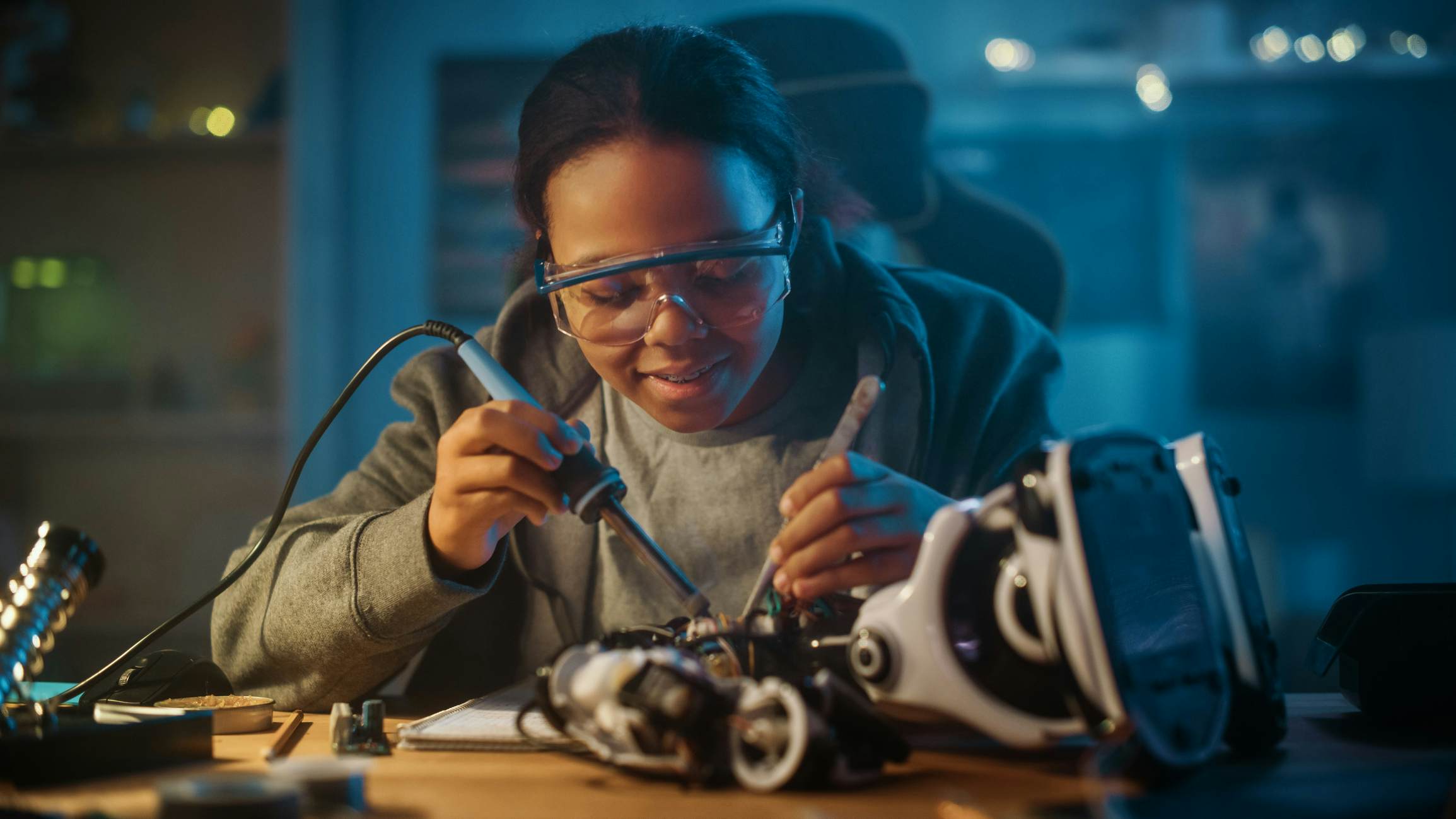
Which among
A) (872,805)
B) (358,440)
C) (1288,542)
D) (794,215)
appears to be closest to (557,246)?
(794,215)

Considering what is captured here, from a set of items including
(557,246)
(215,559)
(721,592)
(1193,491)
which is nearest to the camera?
(1193,491)

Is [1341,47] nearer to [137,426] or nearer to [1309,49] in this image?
[1309,49]

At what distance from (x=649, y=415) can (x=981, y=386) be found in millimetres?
376

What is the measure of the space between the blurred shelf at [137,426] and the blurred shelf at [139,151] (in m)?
0.60

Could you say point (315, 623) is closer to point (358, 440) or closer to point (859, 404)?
point (859, 404)

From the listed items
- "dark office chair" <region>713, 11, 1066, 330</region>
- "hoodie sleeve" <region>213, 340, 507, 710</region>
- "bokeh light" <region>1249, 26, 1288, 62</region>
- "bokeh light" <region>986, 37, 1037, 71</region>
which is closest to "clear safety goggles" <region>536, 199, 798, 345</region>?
"hoodie sleeve" <region>213, 340, 507, 710</region>

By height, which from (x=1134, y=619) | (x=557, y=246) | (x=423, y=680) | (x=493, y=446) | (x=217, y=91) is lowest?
(x=423, y=680)

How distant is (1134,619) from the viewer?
0.66 meters

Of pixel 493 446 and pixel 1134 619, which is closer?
pixel 1134 619

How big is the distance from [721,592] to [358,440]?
6.38ft

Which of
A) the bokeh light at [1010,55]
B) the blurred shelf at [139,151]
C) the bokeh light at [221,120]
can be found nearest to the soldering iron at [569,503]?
the blurred shelf at [139,151]

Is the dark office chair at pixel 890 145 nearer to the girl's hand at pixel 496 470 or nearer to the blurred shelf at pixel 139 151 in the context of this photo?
the girl's hand at pixel 496 470

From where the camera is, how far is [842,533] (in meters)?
0.83

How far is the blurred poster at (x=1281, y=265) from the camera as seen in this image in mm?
2934
